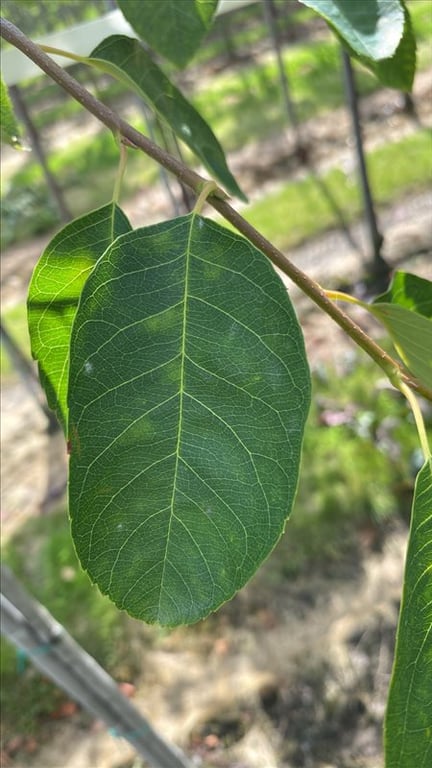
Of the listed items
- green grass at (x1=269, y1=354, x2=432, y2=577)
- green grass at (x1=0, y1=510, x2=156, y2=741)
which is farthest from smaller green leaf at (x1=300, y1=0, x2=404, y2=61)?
green grass at (x1=269, y1=354, x2=432, y2=577)

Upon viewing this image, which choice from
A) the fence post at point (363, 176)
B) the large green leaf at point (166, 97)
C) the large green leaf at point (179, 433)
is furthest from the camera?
the fence post at point (363, 176)

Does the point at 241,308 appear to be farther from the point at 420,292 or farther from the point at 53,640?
the point at 53,640

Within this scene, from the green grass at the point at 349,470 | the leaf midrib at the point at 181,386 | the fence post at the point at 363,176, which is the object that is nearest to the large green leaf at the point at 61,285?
the leaf midrib at the point at 181,386

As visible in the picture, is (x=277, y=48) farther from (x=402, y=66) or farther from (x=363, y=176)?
(x=402, y=66)

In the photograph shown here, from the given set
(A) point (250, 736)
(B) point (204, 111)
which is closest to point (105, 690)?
(A) point (250, 736)

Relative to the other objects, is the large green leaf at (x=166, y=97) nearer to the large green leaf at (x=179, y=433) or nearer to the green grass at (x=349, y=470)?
the large green leaf at (x=179, y=433)

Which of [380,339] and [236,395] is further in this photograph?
[380,339]

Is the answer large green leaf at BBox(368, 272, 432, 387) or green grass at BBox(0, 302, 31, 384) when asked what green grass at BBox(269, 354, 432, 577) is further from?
large green leaf at BBox(368, 272, 432, 387)
